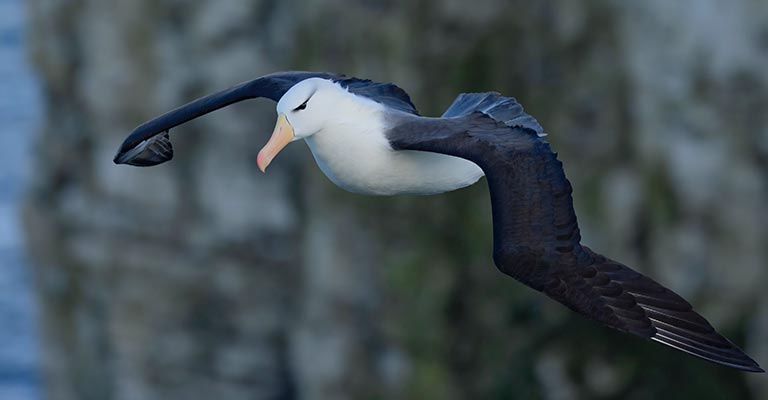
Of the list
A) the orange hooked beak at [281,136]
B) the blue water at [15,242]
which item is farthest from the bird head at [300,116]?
the blue water at [15,242]

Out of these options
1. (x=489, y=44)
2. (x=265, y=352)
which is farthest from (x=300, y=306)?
(x=489, y=44)

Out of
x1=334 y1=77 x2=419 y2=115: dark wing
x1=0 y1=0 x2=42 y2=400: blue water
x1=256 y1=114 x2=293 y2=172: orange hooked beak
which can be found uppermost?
x1=334 y1=77 x2=419 y2=115: dark wing

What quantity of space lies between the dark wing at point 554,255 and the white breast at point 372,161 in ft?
1.29

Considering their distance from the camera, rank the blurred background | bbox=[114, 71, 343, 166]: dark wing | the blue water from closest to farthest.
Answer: bbox=[114, 71, 343, 166]: dark wing < the blurred background < the blue water

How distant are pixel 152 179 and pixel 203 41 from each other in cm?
179

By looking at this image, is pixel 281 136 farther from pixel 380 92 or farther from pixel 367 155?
pixel 380 92

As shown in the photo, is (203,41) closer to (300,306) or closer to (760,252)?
(300,306)

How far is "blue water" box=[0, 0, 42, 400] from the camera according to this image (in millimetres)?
25781

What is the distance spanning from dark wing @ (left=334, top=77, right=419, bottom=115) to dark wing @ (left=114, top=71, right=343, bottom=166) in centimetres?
14

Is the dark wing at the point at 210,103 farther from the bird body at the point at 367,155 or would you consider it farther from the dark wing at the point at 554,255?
the dark wing at the point at 554,255

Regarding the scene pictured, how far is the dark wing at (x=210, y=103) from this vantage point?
294 inches

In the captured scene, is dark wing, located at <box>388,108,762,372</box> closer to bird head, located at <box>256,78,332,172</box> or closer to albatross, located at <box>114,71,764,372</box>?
albatross, located at <box>114,71,764,372</box>

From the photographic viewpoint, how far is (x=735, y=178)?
14.5 metres

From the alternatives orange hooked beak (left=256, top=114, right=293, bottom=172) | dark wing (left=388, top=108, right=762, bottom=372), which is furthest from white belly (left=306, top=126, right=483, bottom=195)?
dark wing (left=388, top=108, right=762, bottom=372)
